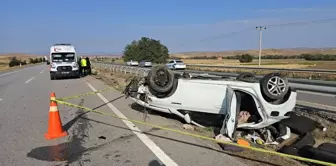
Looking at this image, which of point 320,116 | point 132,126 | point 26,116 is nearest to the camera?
point 132,126

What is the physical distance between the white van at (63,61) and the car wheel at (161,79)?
1706cm

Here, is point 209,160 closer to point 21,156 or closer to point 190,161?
point 190,161

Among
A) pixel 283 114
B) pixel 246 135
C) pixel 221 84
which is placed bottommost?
pixel 246 135

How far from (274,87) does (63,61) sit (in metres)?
20.7

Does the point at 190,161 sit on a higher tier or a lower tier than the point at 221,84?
lower

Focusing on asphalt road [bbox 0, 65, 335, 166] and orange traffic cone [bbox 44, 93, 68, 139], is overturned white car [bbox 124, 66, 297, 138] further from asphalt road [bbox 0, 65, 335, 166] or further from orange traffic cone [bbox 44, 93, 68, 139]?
orange traffic cone [bbox 44, 93, 68, 139]

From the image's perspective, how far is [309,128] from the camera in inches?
268

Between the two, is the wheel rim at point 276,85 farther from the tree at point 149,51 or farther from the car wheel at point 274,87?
the tree at point 149,51

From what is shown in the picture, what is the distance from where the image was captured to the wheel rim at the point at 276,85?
590cm

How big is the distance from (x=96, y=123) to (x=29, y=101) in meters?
5.43

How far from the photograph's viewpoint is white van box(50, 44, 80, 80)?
23045 millimetres

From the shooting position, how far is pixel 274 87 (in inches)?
233

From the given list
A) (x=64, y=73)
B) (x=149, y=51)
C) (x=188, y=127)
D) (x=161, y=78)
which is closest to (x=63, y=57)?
(x=64, y=73)

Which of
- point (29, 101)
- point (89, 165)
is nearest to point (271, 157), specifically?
point (89, 165)
